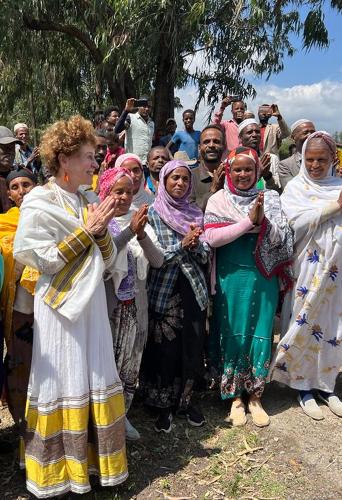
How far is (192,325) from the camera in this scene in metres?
3.28

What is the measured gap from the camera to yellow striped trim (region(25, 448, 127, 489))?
2439mm

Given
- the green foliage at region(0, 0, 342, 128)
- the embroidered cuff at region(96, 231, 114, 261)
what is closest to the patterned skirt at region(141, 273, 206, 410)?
the embroidered cuff at region(96, 231, 114, 261)

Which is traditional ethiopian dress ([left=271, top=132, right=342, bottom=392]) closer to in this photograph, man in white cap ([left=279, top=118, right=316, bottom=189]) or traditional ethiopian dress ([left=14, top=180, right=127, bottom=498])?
man in white cap ([left=279, top=118, right=316, bottom=189])

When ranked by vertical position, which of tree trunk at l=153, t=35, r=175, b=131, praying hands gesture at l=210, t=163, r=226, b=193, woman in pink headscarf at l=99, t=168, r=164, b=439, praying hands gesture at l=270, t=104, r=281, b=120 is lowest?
woman in pink headscarf at l=99, t=168, r=164, b=439

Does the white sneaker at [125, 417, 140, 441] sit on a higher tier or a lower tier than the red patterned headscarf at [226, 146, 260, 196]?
lower

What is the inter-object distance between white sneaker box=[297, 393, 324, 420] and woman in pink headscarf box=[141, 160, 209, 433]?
0.82 metres

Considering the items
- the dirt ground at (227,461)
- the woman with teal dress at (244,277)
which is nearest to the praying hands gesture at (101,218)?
the woman with teal dress at (244,277)

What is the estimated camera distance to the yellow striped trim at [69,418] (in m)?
2.41

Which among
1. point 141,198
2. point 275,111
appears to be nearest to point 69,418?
point 141,198

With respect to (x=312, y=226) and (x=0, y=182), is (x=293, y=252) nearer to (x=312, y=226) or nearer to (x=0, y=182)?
(x=312, y=226)

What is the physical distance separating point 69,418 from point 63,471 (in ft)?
1.00

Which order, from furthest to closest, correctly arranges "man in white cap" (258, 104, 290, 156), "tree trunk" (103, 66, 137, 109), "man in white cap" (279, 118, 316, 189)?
"tree trunk" (103, 66, 137, 109) < "man in white cap" (258, 104, 290, 156) < "man in white cap" (279, 118, 316, 189)

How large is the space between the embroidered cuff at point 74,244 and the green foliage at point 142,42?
7.05 metres

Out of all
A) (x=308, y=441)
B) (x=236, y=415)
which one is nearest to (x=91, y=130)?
(x=236, y=415)
